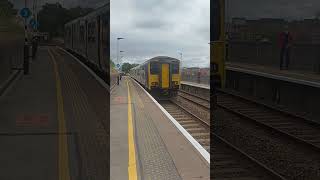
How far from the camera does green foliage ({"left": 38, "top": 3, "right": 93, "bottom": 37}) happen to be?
8.84 feet

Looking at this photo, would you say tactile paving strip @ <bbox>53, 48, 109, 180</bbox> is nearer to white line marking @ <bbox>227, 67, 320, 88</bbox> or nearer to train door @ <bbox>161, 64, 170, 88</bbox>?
white line marking @ <bbox>227, 67, 320, 88</bbox>

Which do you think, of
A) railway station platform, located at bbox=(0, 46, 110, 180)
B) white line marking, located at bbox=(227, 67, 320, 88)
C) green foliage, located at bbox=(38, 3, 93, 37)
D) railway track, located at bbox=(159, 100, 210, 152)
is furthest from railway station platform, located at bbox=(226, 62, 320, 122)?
railway track, located at bbox=(159, 100, 210, 152)

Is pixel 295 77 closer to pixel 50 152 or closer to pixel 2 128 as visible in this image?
pixel 50 152

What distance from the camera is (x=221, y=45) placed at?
2.64 meters

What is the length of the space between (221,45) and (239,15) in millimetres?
237

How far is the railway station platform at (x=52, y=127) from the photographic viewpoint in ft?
8.10

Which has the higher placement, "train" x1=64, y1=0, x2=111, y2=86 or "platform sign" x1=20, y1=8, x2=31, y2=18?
"platform sign" x1=20, y1=8, x2=31, y2=18

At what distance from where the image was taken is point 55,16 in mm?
2734

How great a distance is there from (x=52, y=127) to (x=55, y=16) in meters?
0.71

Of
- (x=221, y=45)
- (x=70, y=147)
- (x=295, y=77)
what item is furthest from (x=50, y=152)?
(x=295, y=77)

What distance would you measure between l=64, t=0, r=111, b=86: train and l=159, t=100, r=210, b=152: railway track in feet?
14.4

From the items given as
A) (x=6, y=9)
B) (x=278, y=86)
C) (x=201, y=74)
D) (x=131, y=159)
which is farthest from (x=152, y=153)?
(x=6, y=9)

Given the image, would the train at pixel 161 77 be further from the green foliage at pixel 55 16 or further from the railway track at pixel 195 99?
the green foliage at pixel 55 16

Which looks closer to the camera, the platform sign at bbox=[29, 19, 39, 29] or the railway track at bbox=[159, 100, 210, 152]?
the platform sign at bbox=[29, 19, 39, 29]
